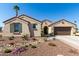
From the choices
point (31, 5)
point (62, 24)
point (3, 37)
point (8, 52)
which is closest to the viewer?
point (8, 52)

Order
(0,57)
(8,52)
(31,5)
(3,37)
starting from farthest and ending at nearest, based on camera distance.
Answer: (3,37) < (31,5) < (8,52) < (0,57)

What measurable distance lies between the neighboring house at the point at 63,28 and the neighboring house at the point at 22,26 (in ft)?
12.5

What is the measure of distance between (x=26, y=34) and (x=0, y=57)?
9380mm

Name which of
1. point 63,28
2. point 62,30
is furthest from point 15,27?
point 63,28

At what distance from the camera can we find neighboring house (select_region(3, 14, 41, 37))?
21.1m

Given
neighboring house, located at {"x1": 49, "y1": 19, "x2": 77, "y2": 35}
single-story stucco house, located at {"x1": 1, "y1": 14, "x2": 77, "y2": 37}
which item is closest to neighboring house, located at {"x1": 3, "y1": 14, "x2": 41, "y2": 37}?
single-story stucco house, located at {"x1": 1, "y1": 14, "x2": 77, "y2": 37}

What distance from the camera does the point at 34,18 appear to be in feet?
68.9

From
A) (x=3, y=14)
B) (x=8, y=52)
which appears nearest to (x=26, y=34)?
(x=3, y=14)

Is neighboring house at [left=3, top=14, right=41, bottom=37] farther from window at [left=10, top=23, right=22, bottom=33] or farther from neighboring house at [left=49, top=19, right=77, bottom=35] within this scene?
neighboring house at [left=49, top=19, right=77, bottom=35]

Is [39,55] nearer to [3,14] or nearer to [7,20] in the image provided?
[3,14]

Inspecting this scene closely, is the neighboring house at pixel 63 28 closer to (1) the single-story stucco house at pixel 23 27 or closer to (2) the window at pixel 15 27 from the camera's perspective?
(1) the single-story stucco house at pixel 23 27

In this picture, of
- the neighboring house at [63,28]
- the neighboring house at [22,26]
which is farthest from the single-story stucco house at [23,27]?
the neighboring house at [63,28]

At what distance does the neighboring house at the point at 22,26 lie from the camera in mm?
21078

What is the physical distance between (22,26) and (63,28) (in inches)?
262
